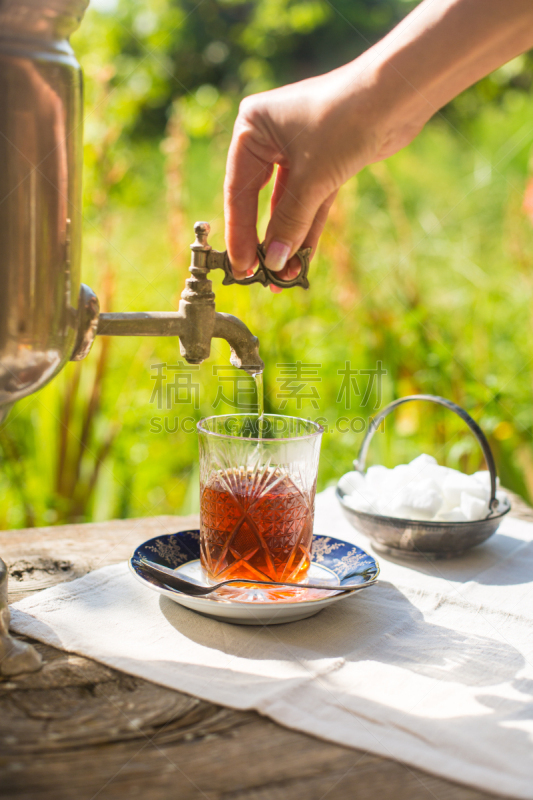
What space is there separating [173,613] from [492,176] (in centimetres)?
549

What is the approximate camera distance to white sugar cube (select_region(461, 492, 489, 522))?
1.15 metres

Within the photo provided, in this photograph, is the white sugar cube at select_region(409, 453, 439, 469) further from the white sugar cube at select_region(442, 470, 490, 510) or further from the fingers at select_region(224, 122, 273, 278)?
the fingers at select_region(224, 122, 273, 278)

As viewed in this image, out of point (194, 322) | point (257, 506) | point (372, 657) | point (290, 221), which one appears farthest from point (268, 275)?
point (372, 657)

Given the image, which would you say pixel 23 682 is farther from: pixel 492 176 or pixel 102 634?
pixel 492 176

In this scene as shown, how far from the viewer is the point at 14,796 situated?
58cm

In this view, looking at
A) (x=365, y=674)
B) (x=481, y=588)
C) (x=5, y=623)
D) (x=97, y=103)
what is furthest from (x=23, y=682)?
(x=97, y=103)

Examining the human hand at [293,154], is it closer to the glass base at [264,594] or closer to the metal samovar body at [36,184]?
the metal samovar body at [36,184]

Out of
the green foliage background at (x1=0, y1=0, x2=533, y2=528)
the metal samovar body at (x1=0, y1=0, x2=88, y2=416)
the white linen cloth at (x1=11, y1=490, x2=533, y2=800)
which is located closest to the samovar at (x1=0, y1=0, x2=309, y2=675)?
the metal samovar body at (x1=0, y1=0, x2=88, y2=416)

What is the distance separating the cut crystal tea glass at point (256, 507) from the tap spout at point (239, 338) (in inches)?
4.4

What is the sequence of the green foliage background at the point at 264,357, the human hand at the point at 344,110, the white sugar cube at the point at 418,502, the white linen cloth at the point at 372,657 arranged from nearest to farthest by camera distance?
the white linen cloth at the point at 372,657
the human hand at the point at 344,110
the white sugar cube at the point at 418,502
the green foliage background at the point at 264,357

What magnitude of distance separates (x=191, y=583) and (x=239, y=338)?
0.35 m

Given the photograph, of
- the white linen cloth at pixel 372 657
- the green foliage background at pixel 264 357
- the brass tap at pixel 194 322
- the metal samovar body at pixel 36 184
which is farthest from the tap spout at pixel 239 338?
the green foliage background at pixel 264 357

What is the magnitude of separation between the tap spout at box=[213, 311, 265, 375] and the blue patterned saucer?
32 cm

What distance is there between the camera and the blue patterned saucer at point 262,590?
33.6 inches
